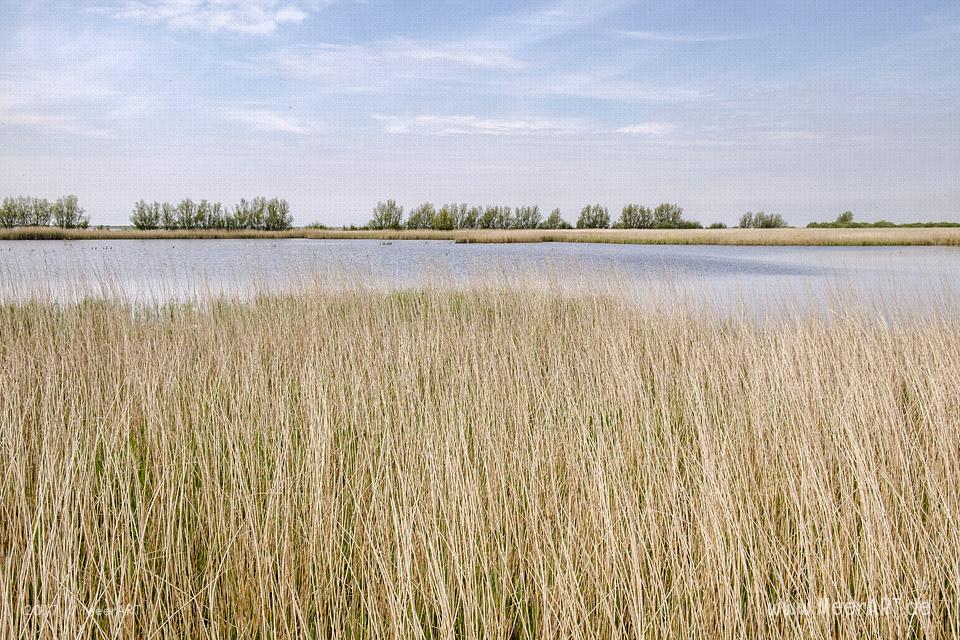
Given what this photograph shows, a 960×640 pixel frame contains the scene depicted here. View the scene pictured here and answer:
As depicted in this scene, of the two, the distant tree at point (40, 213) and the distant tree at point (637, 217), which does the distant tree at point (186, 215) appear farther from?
the distant tree at point (637, 217)

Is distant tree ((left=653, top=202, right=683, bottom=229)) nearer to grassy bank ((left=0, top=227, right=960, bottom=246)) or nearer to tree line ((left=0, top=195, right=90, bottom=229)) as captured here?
grassy bank ((left=0, top=227, right=960, bottom=246))

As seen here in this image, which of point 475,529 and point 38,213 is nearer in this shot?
point 475,529

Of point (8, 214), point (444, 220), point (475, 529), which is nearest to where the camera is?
point (475, 529)

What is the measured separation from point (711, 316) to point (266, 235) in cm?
4102

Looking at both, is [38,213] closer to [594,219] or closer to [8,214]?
[8,214]

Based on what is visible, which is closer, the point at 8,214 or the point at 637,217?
the point at 8,214

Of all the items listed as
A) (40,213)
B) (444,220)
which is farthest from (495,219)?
(40,213)

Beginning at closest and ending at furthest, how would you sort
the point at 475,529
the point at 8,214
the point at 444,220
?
1. the point at 475,529
2. the point at 8,214
3. the point at 444,220

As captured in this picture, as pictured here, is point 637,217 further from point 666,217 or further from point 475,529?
point 475,529

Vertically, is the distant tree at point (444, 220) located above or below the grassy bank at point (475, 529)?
above

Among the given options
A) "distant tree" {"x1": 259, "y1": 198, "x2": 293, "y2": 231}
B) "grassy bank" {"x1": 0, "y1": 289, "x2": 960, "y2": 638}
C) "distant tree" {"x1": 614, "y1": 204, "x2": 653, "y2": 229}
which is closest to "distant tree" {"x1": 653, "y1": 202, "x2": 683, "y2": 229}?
"distant tree" {"x1": 614, "y1": 204, "x2": 653, "y2": 229}

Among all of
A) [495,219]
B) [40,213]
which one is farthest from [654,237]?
[40,213]

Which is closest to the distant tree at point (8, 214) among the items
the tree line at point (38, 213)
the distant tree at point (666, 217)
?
the tree line at point (38, 213)

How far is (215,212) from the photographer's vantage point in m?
41.6
